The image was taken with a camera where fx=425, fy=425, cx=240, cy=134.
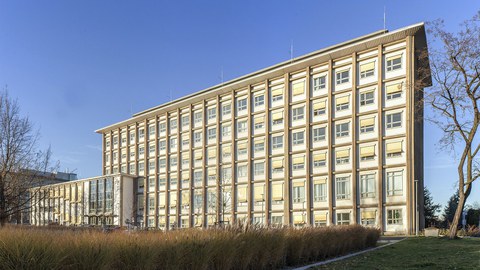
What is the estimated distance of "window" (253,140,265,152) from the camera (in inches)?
2436

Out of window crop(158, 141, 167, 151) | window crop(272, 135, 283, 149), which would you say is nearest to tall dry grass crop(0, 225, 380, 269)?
window crop(272, 135, 283, 149)

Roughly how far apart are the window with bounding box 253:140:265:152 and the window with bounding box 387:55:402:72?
2069 cm

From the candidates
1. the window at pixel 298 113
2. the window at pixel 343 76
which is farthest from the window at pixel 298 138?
the window at pixel 343 76

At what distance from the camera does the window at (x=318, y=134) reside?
5515 centimetres

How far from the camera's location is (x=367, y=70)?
170 feet

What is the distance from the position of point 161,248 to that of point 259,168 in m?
53.7

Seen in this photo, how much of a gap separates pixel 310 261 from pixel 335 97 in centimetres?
4159

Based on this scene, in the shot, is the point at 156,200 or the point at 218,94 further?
the point at 156,200

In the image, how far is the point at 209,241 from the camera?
32.5 ft

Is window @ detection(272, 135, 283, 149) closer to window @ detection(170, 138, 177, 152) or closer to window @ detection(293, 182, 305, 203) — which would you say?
window @ detection(293, 182, 305, 203)

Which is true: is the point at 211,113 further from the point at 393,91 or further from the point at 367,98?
the point at 393,91

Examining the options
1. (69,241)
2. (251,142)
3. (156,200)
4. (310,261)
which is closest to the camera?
(69,241)

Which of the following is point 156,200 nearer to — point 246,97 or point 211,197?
point 211,197

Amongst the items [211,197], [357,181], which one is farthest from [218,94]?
[357,181]
